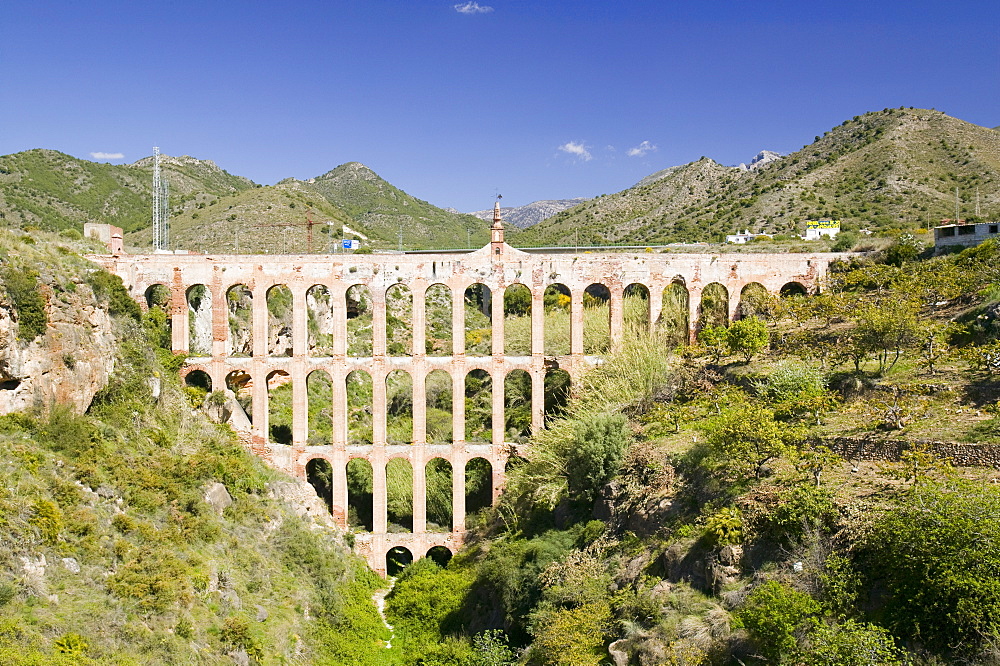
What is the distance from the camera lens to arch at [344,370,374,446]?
31.5m

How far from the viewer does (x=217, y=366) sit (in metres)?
28.2

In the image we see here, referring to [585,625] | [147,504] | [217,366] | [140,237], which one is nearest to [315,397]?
[217,366]

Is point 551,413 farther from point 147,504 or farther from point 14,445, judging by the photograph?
point 14,445

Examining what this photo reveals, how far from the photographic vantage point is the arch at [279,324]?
118 ft

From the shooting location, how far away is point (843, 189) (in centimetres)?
5581

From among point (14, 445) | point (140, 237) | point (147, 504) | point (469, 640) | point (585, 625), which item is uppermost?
point (140, 237)

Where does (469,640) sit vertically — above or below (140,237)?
below

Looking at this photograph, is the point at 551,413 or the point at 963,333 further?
the point at 551,413

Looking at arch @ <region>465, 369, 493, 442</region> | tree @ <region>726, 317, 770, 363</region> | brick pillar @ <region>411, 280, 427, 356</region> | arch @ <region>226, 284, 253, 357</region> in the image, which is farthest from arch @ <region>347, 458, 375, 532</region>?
tree @ <region>726, 317, 770, 363</region>

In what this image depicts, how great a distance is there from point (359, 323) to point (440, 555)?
18.9 m

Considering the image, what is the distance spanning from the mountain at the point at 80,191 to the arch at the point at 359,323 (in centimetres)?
2774

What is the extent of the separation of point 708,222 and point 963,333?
3805 cm

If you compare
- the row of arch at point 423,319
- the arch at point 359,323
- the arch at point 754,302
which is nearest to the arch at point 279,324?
the row of arch at point 423,319

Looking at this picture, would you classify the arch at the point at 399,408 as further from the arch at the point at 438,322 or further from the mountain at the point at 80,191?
the mountain at the point at 80,191
